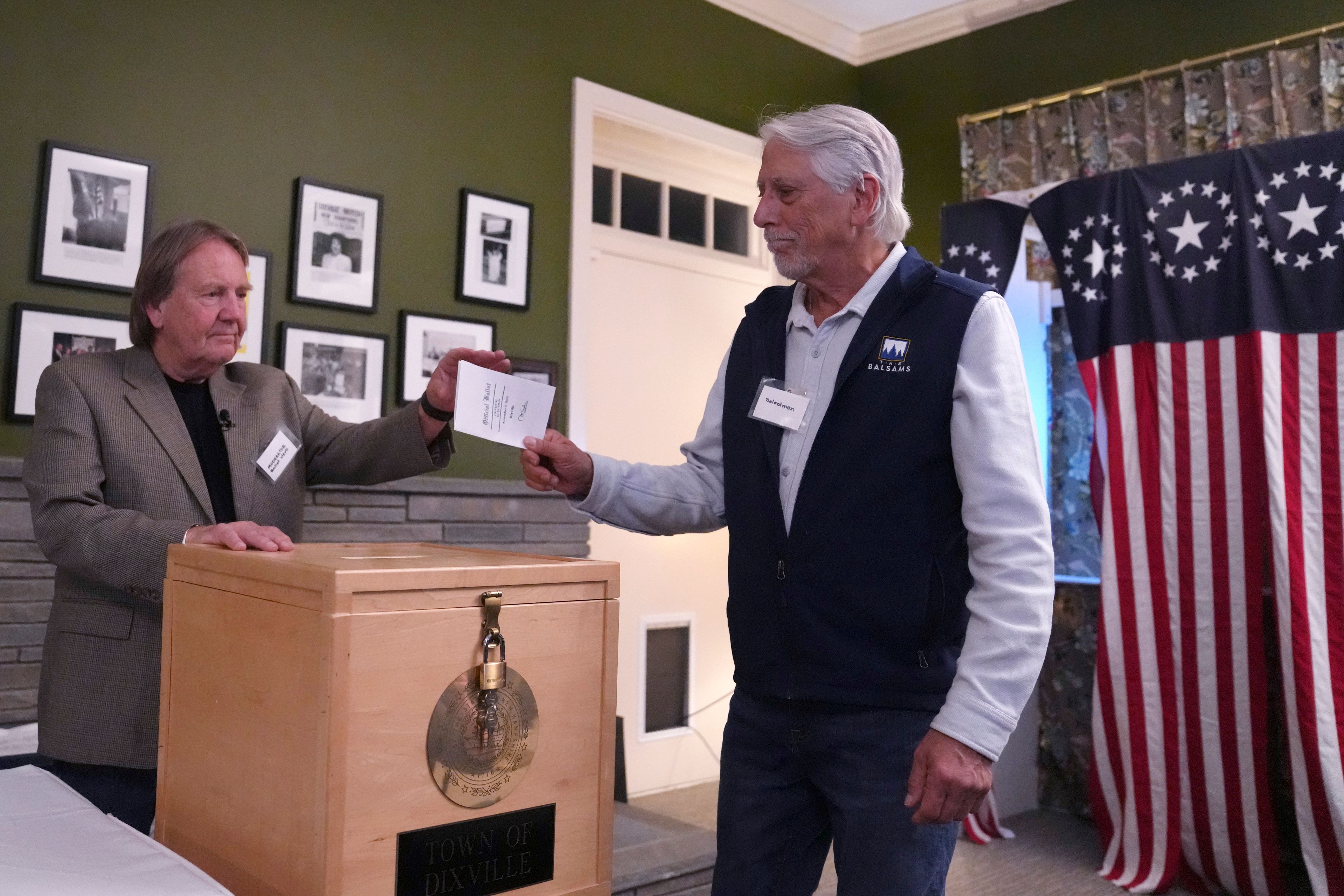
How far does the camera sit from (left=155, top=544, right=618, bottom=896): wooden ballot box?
3.13 feet

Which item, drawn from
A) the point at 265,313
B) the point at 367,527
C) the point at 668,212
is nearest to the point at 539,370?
the point at 367,527

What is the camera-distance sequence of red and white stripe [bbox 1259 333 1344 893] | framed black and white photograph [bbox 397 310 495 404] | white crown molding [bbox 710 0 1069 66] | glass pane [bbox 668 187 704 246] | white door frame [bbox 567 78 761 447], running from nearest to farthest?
1. red and white stripe [bbox 1259 333 1344 893]
2. framed black and white photograph [bbox 397 310 495 404]
3. white door frame [bbox 567 78 761 447]
4. white crown molding [bbox 710 0 1069 66]
5. glass pane [bbox 668 187 704 246]

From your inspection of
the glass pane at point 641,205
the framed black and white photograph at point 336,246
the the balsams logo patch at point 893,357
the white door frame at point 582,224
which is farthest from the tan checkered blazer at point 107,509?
the glass pane at point 641,205

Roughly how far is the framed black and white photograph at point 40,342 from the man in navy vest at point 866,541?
1737 millimetres

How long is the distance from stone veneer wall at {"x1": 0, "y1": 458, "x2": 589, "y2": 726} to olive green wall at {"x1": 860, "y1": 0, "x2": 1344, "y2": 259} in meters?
2.06

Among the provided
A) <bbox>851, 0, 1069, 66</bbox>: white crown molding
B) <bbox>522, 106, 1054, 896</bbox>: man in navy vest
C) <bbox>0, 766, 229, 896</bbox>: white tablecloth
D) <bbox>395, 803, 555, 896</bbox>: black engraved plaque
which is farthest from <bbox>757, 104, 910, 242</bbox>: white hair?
<bbox>851, 0, 1069, 66</bbox>: white crown molding

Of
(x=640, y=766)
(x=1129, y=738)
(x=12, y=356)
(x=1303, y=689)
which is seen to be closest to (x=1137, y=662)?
(x=1129, y=738)

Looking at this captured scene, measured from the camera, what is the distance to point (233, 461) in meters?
1.66

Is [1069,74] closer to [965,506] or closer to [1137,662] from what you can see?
[1137,662]

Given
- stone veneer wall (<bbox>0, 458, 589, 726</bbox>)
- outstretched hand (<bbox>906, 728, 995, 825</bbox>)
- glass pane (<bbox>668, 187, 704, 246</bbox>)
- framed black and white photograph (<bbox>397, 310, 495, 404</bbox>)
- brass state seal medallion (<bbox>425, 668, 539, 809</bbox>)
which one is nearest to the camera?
brass state seal medallion (<bbox>425, 668, 539, 809</bbox>)

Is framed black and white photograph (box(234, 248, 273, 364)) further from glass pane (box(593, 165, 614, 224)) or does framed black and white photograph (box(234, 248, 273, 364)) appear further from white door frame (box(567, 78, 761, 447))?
glass pane (box(593, 165, 614, 224))

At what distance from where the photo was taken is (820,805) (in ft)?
4.64

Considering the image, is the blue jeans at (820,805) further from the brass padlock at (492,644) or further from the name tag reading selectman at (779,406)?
the brass padlock at (492,644)

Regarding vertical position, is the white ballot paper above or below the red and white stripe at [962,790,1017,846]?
above
